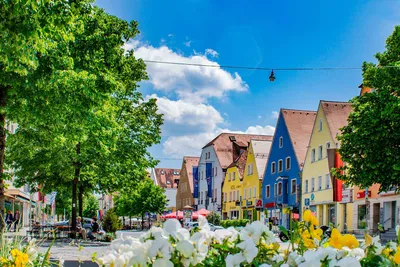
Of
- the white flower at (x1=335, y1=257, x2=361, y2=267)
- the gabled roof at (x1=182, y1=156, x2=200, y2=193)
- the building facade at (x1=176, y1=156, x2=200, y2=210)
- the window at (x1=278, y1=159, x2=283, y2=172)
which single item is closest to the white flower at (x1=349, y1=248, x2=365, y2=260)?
the white flower at (x1=335, y1=257, x2=361, y2=267)

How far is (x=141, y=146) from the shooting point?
3153 cm

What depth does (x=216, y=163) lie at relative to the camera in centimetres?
8006

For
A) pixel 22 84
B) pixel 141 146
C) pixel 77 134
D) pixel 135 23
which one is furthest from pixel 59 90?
pixel 141 146

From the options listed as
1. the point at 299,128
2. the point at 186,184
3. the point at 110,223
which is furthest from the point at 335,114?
the point at 186,184

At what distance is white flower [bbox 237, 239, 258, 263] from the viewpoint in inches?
102

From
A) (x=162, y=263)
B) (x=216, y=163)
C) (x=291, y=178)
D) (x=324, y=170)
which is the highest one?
(x=216, y=163)

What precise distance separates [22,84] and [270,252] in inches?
460

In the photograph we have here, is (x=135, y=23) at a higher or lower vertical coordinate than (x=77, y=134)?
higher

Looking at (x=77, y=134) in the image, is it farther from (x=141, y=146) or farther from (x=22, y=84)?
(x=141, y=146)

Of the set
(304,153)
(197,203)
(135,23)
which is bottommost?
(197,203)

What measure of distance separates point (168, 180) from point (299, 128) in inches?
2549

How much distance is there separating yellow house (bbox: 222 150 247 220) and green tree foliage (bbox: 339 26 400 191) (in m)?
42.4

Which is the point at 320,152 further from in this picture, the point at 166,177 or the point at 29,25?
the point at 166,177

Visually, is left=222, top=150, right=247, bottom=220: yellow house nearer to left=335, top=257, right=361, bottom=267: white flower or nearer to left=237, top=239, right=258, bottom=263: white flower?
left=237, top=239, right=258, bottom=263: white flower
